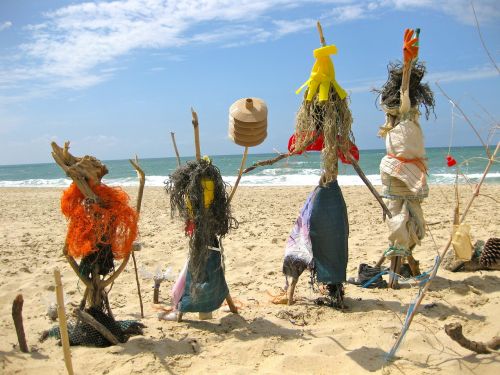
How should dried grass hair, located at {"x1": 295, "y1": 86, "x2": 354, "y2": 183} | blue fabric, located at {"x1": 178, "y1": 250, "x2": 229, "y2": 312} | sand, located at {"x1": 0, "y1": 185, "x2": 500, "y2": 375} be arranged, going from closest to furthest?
sand, located at {"x1": 0, "y1": 185, "x2": 500, "y2": 375}
blue fabric, located at {"x1": 178, "y1": 250, "x2": 229, "y2": 312}
dried grass hair, located at {"x1": 295, "y1": 86, "x2": 354, "y2": 183}

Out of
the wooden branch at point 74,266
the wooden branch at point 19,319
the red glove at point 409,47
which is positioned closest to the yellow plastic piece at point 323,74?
the red glove at point 409,47

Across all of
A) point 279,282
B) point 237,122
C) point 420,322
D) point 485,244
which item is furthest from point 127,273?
point 485,244

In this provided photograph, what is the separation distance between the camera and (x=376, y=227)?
807 cm

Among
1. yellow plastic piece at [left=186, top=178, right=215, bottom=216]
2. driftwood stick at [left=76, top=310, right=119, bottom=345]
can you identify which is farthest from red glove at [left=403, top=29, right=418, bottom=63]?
driftwood stick at [left=76, top=310, right=119, bottom=345]

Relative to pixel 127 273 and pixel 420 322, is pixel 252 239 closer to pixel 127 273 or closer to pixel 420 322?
pixel 127 273

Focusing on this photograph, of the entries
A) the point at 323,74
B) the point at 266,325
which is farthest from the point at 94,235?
the point at 323,74

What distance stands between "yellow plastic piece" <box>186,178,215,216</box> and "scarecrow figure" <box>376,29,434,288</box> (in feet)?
6.13

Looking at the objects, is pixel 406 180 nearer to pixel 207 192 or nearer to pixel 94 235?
pixel 207 192

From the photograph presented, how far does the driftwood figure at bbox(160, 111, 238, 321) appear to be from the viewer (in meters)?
3.83

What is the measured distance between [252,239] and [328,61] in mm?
3956

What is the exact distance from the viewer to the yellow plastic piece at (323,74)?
412 centimetres

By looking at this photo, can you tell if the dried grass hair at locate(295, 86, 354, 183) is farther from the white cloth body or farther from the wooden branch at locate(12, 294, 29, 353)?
the wooden branch at locate(12, 294, 29, 353)

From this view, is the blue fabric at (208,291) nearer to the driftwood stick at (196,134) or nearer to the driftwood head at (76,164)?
the driftwood stick at (196,134)

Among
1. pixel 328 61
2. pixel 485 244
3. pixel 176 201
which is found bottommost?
pixel 485 244
